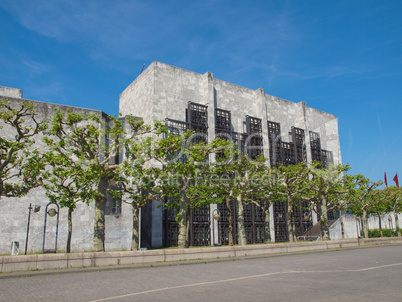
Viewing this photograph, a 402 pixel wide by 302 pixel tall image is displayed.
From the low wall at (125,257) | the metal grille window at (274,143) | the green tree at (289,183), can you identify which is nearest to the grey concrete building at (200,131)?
the metal grille window at (274,143)

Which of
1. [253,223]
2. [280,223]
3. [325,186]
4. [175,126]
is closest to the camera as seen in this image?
[325,186]

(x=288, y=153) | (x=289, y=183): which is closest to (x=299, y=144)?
(x=288, y=153)

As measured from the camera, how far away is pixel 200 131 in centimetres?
4066

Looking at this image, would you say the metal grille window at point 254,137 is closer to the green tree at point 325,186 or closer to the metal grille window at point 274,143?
the metal grille window at point 274,143

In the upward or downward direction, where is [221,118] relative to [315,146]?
upward

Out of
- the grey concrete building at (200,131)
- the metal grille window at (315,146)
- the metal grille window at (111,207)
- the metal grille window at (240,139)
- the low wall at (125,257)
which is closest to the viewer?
the low wall at (125,257)

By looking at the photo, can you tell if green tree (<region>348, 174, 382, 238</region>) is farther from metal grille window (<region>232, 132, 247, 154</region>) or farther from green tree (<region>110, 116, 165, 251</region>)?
green tree (<region>110, 116, 165, 251</region>)

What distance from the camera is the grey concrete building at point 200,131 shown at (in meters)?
27.6

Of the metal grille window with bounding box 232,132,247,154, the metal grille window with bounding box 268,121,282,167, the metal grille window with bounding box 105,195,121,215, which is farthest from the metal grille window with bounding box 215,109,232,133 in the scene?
the metal grille window with bounding box 105,195,121,215

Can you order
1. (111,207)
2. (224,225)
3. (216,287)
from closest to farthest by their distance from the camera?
(216,287) < (111,207) < (224,225)

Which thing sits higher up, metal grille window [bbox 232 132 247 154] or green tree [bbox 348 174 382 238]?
metal grille window [bbox 232 132 247 154]

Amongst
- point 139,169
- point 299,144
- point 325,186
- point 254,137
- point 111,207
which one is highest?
point 299,144

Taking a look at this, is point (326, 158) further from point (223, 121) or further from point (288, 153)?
point (223, 121)

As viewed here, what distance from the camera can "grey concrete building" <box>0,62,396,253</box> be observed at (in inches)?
1088
